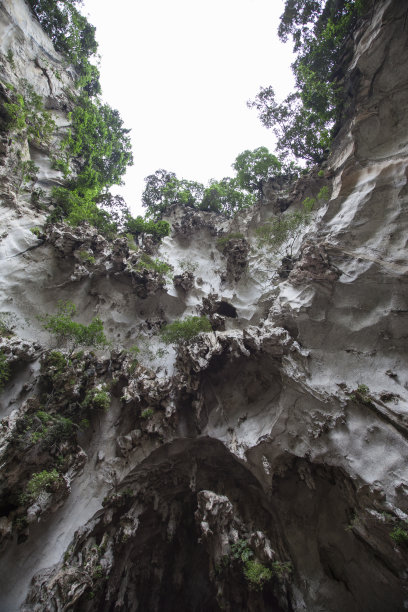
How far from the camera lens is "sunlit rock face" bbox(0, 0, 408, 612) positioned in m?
7.02

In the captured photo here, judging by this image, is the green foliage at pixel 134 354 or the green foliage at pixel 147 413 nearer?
the green foliage at pixel 147 413

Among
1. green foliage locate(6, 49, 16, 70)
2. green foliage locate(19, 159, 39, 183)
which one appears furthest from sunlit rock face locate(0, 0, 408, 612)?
green foliage locate(6, 49, 16, 70)

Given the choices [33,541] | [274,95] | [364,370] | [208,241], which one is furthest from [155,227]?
[33,541]

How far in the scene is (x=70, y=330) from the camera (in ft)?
32.4

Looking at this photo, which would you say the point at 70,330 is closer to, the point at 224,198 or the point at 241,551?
the point at 241,551

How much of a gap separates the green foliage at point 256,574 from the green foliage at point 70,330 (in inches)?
333

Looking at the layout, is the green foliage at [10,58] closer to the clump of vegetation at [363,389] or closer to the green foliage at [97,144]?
the green foliage at [97,144]

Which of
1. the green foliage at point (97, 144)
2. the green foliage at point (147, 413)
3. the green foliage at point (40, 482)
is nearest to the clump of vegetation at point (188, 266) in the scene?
the green foliage at point (97, 144)

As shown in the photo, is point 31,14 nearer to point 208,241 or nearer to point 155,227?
point 155,227

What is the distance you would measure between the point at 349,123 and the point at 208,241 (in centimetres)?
892

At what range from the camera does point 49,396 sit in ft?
28.4

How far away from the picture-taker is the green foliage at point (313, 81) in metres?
12.1

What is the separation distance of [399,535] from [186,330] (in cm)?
828

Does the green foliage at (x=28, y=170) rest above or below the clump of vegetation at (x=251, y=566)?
above
